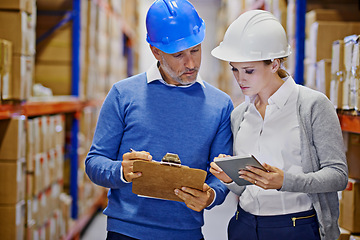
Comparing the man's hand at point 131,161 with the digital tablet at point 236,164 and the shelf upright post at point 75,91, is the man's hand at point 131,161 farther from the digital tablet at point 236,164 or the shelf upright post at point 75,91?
the shelf upright post at point 75,91

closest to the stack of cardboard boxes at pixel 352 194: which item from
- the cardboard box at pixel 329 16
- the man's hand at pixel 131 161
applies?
the cardboard box at pixel 329 16

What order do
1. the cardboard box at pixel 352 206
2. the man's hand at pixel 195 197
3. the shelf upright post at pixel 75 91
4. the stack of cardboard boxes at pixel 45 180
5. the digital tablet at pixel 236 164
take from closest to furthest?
the digital tablet at pixel 236 164 < the man's hand at pixel 195 197 < the cardboard box at pixel 352 206 < the stack of cardboard boxes at pixel 45 180 < the shelf upright post at pixel 75 91

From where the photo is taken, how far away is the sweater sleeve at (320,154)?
1.74m

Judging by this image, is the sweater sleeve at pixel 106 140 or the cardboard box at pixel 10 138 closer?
the sweater sleeve at pixel 106 140

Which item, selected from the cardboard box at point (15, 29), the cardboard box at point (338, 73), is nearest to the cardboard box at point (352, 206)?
the cardboard box at point (338, 73)

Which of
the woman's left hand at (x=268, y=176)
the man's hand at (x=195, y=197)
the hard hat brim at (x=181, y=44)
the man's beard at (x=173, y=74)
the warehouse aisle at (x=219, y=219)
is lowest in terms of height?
the warehouse aisle at (x=219, y=219)

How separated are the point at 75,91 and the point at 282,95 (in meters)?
3.71

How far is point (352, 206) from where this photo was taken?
9.21ft

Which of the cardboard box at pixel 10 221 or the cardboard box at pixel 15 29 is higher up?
the cardboard box at pixel 15 29

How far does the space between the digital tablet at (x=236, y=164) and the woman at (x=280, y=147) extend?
0.11 feet

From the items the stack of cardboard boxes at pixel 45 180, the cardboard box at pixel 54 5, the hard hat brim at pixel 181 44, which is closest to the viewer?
the hard hat brim at pixel 181 44

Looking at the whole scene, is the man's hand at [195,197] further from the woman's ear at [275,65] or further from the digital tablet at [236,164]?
the woman's ear at [275,65]

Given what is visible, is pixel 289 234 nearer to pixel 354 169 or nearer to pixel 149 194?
pixel 149 194

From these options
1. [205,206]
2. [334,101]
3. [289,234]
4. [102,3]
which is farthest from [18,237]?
[102,3]
